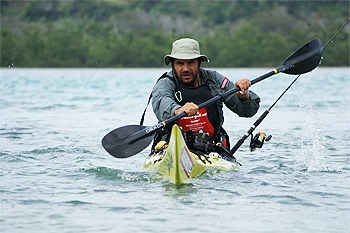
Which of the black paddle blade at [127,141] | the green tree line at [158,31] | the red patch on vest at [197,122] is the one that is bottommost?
the black paddle blade at [127,141]

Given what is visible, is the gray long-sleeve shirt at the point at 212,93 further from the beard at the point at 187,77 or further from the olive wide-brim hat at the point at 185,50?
the olive wide-brim hat at the point at 185,50

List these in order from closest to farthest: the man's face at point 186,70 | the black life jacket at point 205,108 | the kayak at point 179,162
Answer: the kayak at point 179,162 → the man's face at point 186,70 → the black life jacket at point 205,108

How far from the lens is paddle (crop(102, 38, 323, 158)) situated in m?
7.25

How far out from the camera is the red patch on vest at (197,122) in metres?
7.42

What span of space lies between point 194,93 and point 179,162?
955 mm

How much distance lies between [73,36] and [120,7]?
823 inches

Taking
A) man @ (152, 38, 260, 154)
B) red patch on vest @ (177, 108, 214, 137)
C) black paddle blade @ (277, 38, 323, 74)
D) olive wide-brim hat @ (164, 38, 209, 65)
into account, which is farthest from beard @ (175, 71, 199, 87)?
black paddle blade @ (277, 38, 323, 74)

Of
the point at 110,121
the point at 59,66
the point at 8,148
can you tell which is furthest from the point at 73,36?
the point at 8,148

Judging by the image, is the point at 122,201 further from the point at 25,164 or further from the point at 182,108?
the point at 25,164

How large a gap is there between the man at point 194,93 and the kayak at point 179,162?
9.0 inches

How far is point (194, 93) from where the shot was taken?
7469 millimetres

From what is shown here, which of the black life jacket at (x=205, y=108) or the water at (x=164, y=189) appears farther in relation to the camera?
the black life jacket at (x=205, y=108)

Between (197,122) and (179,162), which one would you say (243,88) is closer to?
(197,122)

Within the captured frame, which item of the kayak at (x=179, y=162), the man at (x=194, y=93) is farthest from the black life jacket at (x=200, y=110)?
the kayak at (x=179, y=162)
